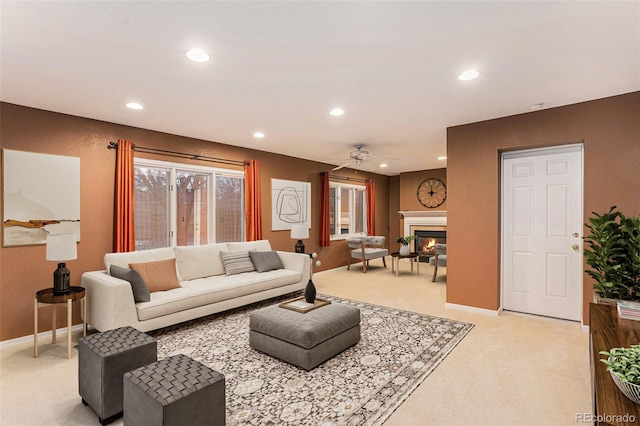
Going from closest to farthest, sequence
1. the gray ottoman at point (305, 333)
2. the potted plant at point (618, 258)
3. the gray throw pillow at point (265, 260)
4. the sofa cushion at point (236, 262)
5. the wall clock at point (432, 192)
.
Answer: the potted plant at point (618, 258) < the gray ottoman at point (305, 333) < the sofa cushion at point (236, 262) < the gray throw pillow at point (265, 260) < the wall clock at point (432, 192)

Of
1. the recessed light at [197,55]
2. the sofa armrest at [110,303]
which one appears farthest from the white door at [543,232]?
the sofa armrest at [110,303]

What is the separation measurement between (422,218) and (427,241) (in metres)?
0.63

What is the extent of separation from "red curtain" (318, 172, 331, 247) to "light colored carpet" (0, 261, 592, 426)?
11.7 feet

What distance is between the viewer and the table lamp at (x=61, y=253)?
3.07 meters

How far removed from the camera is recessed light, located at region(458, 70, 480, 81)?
9.02 feet

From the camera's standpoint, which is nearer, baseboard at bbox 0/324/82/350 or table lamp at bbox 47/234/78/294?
table lamp at bbox 47/234/78/294

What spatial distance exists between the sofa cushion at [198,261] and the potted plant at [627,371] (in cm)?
427

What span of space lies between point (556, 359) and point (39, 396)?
14.0 ft

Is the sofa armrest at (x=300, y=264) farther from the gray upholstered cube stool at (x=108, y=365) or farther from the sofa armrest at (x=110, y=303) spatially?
the gray upholstered cube stool at (x=108, y=365)

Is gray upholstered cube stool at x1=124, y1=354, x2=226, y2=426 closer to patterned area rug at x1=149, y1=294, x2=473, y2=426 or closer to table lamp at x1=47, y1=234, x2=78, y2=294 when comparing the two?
patterned area rug at x1=149, y1=294, x2=473, y2=426

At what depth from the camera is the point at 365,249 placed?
7312 millimetres

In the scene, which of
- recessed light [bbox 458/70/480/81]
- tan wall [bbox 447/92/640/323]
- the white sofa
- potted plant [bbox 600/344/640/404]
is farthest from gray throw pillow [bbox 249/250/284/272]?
potted plant [bbox 600/344/640/404]

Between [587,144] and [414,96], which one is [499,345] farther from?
[414,96]

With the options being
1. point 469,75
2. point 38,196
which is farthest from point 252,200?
point 469,75
